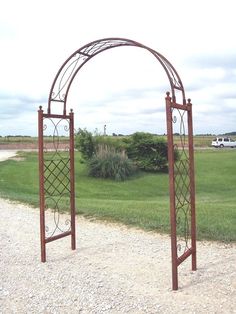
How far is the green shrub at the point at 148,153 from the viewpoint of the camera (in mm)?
22562

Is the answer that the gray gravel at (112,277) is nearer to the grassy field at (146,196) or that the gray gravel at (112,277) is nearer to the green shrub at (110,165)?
the grassy field at (146,196)

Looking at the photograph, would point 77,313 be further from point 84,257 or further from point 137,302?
point 84,257

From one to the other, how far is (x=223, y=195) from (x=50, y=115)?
35.8 feet

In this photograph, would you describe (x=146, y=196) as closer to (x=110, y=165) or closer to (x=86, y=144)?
(x=110, y=165)

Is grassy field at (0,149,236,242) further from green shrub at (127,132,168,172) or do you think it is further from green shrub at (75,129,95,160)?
green shrub at (127,132,168,172)

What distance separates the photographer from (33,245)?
735 centimetres

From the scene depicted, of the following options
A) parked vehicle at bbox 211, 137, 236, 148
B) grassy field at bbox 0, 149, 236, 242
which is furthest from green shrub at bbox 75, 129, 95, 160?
parked vehicle at bbox 211, 137, 236, 148

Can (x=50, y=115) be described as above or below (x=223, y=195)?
above

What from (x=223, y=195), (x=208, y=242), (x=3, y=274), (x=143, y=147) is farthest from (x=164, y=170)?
(x=3, y=274)

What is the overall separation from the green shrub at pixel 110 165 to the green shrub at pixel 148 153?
131cm

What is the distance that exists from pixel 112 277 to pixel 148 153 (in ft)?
57.9

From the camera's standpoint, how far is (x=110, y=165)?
2059cm

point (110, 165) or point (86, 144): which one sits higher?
point (86, 144)

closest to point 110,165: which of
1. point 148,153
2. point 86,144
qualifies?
point 86,144
